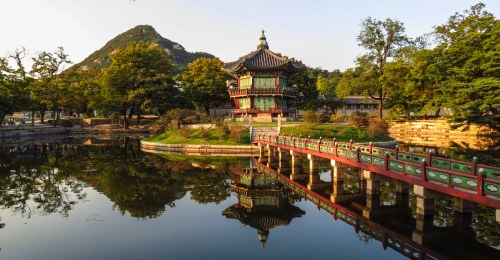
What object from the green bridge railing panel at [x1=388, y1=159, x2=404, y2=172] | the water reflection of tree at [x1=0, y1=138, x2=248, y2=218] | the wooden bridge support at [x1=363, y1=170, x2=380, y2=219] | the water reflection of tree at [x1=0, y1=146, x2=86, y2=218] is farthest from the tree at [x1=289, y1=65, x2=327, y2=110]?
the green bridge railing panel at [x1=388, y1=159, x2=404, y2=172]

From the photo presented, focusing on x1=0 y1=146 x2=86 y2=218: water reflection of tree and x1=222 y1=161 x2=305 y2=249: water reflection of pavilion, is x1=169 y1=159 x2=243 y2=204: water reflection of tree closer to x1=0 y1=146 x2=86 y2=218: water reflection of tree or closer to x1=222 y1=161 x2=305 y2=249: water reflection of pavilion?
x1=222 y1=161 x2=305 y2=249: water reflection of pavilion

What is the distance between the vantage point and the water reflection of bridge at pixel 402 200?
11.2m

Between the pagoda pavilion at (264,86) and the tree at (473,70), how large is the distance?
22481mm

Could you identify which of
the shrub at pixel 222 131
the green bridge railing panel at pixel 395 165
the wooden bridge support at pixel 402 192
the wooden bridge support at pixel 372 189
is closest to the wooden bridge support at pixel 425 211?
the green bridge railing panel at pixel 395 165

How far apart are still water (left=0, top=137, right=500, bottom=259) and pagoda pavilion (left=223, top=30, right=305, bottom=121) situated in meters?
27.5

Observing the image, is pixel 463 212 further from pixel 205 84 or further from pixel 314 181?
pixel 205 84

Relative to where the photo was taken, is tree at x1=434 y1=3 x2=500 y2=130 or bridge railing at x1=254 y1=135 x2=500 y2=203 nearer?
bridge railing at x1=254 y1=135 x2=500 y2=203

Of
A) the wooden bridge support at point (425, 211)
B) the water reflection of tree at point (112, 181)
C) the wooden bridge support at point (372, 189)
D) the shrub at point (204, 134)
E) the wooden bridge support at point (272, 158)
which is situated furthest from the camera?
the shrub at point (204, 134)

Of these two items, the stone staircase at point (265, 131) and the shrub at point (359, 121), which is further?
the shrub at point (359, 121)

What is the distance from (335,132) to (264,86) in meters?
17.4

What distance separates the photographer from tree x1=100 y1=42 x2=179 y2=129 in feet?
201

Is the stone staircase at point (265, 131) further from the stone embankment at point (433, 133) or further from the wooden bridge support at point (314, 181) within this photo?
the stone embankment at point (433, 133)

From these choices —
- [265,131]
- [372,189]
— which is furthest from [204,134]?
[372,189]

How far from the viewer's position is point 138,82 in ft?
204
